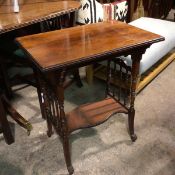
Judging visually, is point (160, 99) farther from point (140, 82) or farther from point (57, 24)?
point (57, 24)

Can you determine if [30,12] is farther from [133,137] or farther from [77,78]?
[133,137]

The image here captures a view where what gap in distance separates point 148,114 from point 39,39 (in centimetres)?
105

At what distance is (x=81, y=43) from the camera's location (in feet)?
3.72

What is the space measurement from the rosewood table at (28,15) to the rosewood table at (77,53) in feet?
0.65

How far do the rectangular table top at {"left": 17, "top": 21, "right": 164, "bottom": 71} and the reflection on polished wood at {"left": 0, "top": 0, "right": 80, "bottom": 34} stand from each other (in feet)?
0.67

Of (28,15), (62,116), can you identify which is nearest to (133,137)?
(62,116)

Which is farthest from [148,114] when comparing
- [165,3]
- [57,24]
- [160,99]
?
[165,3]

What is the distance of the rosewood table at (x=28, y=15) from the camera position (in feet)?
4.45

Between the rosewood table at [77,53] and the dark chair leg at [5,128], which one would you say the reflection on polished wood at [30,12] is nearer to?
the rosewood table at [77,53]

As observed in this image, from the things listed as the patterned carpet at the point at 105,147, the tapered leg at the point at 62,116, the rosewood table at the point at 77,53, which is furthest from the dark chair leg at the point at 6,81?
the tapered leg at the point at 62,116

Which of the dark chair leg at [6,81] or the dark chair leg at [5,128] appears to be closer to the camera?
→ the dark chair leg at [5,128]

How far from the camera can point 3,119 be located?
58.4 inches

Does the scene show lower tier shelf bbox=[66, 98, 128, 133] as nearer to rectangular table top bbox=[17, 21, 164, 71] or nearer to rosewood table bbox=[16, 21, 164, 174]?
rosewood table bbox=[16, 21, 164, 174]

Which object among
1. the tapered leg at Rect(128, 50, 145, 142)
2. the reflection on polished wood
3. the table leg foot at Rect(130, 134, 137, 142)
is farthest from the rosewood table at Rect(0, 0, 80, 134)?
the table leg foot at Rect(130, 134, 137, 142)
